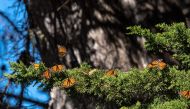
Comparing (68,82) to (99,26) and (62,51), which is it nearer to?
(99,26)

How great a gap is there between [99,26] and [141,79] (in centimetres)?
174

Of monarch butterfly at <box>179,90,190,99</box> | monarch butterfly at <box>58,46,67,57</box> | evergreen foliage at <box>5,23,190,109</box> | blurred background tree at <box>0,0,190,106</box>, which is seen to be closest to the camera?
monarch butterfly at <box>179,90,190,99</box>

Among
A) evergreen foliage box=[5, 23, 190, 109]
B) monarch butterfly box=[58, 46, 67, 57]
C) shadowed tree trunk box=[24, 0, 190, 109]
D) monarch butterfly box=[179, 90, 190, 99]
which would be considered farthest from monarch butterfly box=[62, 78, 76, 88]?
monarch butterfly box=[58, 46, 67, 57]

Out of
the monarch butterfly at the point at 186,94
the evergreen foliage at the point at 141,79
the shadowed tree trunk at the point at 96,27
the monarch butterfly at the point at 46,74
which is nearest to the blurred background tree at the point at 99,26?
the shadowed tree trunk at the point at 96,27

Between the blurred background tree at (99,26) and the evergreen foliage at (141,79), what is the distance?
1228mm

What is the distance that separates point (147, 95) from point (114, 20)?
5.00 ft

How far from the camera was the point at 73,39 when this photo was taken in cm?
469

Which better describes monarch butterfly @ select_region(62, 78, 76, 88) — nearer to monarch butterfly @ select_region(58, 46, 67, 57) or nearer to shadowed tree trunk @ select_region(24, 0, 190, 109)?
shadowed tree trunk @ select_region(24, 0, 190, 109)

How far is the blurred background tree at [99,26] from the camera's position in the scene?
430 cm

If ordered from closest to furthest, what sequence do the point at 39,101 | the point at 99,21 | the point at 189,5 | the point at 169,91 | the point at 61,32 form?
the point at 169,91
the point at 189,5
the point at 99,21
the point at 61,32
the point at 39,101

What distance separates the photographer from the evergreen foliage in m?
2.78

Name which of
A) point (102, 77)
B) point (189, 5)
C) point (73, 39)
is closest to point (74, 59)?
point (73, 39)

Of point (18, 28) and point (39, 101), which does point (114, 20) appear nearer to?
point (18, 28)

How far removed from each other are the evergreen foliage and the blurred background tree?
48.3 inches
